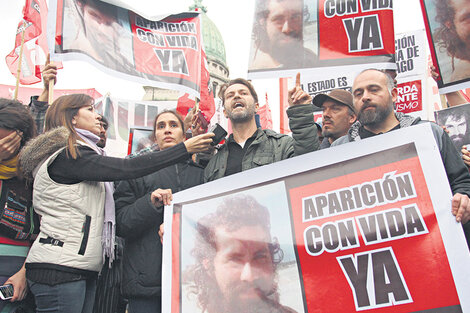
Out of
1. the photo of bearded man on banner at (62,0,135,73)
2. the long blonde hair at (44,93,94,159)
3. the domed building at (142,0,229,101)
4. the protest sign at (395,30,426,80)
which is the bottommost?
the long blonde hair at (44,93,94,159)

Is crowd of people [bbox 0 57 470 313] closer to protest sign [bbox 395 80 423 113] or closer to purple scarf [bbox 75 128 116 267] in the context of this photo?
purple scarf [bbox 75 128 116 267]

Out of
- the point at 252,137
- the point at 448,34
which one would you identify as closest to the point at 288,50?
the point at 252,137

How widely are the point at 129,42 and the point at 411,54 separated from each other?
15.6 ft

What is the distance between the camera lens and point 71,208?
238 centimetres

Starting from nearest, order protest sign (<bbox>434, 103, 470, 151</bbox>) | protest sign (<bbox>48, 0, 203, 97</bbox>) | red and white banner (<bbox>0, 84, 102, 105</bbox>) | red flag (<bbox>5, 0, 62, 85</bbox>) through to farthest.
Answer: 1. protest sign (<bbox>48, 0, 203, 97</bbox>)
2. protest sign (<bbox>434, 103, 470, 151</bbox>)
3. red flag (<bbox>5, 0, 62, 85</bbox>)
4. red and white banner (<bbox>0, 84, 102, 105</bbox>)

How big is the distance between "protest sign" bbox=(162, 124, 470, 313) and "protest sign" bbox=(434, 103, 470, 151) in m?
3.00

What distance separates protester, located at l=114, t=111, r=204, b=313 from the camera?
2.50m

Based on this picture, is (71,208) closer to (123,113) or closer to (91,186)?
(91,186)

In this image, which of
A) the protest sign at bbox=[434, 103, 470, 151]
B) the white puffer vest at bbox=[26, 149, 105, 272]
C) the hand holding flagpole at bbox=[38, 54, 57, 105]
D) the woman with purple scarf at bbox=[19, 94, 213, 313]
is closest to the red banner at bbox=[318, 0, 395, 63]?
the woman with purple scarf at bbox=[19, 94, 213, 313]

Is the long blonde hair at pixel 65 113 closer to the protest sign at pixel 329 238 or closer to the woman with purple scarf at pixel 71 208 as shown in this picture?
the woman with purple scarf at pixel 71 208

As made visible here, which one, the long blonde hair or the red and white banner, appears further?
the red and white banner

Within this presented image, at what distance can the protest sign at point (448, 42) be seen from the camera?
122 inches

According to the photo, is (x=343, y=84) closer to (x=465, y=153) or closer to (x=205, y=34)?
(x=465, y=153)

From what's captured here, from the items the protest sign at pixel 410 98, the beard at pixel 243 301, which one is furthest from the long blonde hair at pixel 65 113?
the protest sign at pixel 410 98
